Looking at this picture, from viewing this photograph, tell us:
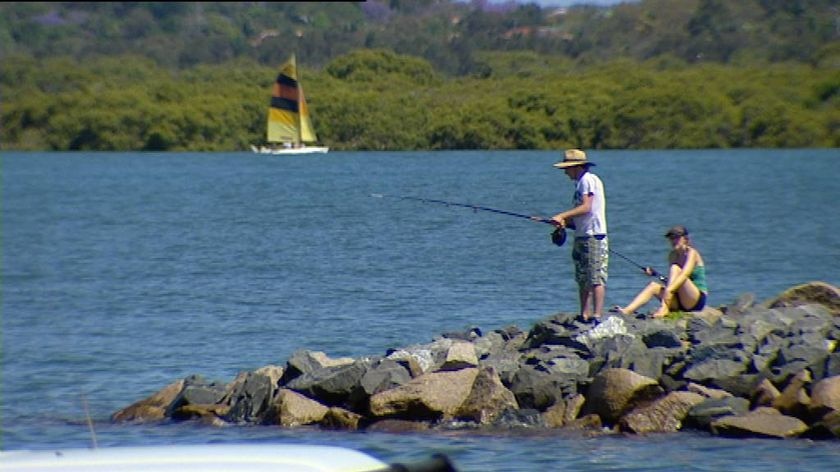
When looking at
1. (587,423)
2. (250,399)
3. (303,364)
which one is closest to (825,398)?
(587,423)

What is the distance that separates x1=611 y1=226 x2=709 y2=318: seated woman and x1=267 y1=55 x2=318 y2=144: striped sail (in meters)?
50.6

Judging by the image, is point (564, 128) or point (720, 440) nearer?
point (720, 440)

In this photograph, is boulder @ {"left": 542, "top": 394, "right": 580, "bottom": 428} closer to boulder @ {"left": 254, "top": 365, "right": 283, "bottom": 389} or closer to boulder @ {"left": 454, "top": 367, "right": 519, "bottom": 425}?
boulder @ {"left": 454, "top": 367, "right": 519, "bottom": 425}

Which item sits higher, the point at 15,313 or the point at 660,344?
the point at 660,344

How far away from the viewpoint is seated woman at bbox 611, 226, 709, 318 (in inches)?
489

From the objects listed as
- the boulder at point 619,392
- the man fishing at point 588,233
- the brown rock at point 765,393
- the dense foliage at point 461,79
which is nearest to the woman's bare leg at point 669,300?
the man fishing at point 588,233

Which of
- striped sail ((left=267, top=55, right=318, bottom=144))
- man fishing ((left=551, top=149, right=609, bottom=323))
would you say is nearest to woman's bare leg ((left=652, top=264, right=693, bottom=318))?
man fishing ((left=551, top=149, right=609, bottom=323))

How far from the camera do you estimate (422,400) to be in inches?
440

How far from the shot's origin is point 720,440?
10469 mm

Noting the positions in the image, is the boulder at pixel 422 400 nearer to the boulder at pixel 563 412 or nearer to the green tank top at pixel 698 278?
the boulder at pixel 563 412

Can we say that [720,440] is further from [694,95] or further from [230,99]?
[230,99]

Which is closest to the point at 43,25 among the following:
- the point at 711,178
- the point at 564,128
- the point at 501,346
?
the point at 564,128

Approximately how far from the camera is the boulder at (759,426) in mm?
10445

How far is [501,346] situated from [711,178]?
3613cm
